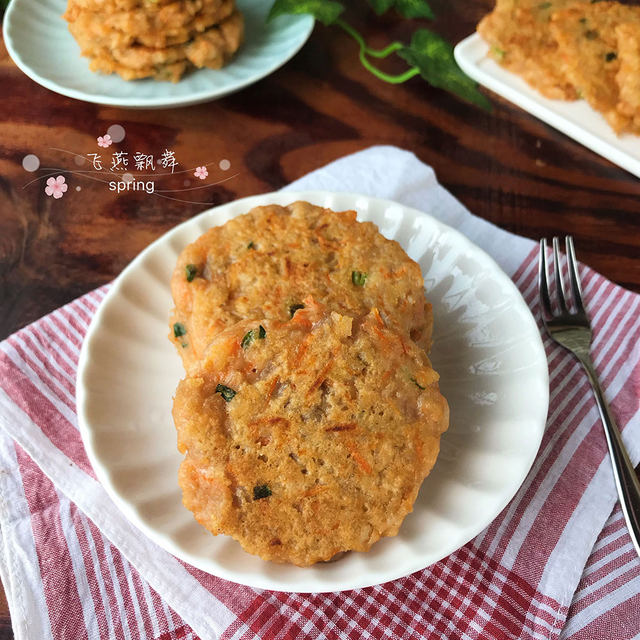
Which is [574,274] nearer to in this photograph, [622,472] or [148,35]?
[622,472]

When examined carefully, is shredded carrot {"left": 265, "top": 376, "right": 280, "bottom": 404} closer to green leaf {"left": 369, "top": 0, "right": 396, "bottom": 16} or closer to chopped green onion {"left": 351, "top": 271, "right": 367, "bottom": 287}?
chopped green onion {"left": 351, "top": 271, "right": 367, "bottom": 287}

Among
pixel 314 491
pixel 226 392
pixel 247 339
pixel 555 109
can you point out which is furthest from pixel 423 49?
pixel 314 491

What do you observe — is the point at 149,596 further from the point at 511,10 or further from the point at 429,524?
the point at 511,10

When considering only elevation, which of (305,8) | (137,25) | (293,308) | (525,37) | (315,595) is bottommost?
(315,595)

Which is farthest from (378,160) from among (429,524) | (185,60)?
(429,524)

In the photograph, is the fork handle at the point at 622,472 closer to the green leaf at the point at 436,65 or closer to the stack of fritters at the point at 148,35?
the green leaf at the point at 436,65
